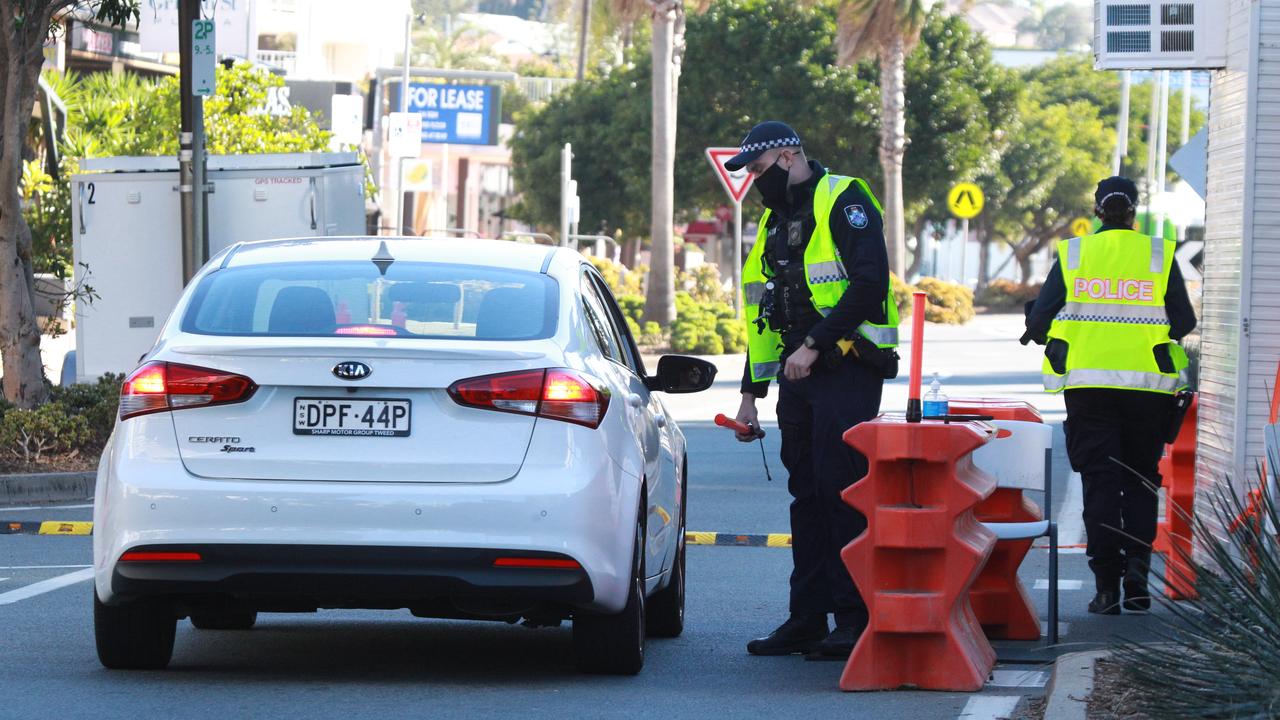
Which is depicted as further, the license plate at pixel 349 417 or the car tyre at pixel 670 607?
the car tyre at pixel 670 607

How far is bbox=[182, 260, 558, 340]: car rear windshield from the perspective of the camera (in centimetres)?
651

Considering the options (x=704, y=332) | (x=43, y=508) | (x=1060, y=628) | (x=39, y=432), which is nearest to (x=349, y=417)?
(x=1060, y=628)

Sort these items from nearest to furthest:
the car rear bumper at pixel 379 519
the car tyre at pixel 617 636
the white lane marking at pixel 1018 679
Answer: the car rear bumper at pixel 379 519
the car tyre at pixel 617 636
the white lane marking at pixel 1018 679

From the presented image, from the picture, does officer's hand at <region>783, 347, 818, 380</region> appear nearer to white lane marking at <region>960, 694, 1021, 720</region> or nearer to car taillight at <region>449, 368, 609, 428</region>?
car taillight at <region>449, 368, 609, 428</region>

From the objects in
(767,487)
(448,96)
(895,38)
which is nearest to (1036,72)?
(448,96)

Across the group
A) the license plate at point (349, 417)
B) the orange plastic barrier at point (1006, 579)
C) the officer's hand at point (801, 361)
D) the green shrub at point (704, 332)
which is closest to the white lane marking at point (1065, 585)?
the orange plastic barrier at point (1006, 579)

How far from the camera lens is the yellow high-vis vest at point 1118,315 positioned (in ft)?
27.3

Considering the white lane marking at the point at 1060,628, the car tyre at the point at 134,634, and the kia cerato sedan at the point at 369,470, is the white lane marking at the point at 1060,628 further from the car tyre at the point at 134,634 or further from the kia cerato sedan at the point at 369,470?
the car tyre at the point at 134,634

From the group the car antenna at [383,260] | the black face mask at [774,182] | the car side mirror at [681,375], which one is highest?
the black face mask at [774,182]

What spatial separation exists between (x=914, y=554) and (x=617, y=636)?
3.38ft

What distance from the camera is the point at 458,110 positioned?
60750 mm

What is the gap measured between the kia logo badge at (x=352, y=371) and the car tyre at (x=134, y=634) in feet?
3.61

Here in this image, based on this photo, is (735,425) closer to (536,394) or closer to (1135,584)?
(536,394)

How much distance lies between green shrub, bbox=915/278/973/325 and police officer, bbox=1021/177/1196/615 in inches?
1579
